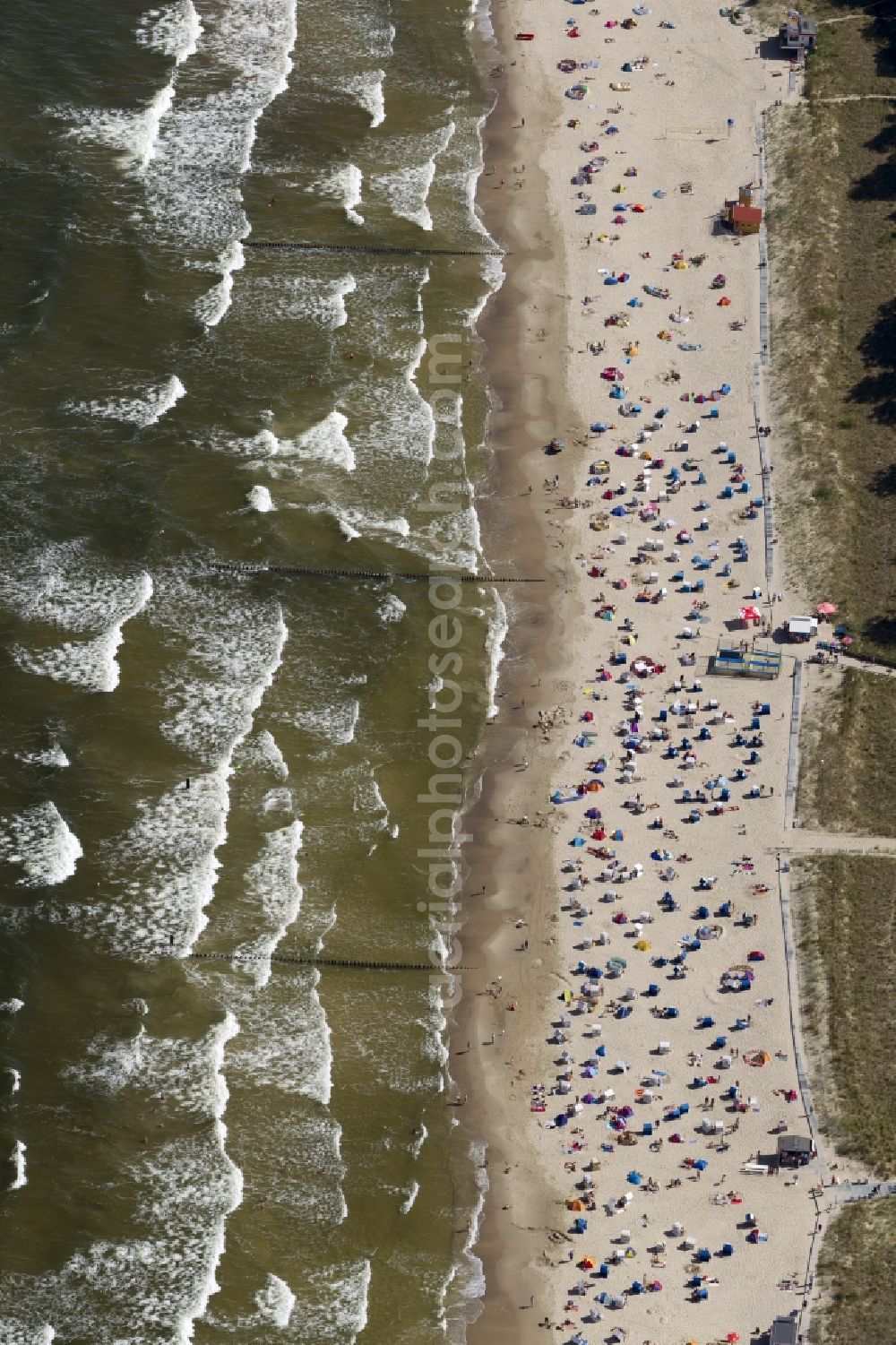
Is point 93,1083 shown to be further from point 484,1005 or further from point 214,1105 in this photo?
point 484,1005

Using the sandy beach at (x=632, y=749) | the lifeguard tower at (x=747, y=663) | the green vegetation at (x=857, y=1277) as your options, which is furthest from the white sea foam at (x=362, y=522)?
the green vegetation at (x=857, y=1277)

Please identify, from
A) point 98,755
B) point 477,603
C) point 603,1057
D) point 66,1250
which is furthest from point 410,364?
point 66,1250

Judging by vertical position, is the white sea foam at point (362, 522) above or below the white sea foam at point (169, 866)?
above

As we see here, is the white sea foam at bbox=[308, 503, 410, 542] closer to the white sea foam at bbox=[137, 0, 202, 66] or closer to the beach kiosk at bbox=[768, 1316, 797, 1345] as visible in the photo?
the white sea foam at bbox=[137, 0, 202, 66]

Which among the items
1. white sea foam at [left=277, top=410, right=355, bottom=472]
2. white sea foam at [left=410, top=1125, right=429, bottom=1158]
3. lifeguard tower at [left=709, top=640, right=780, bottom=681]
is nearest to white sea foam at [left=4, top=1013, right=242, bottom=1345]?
white sea foam at [left=410, top=1125, right=429, bottom=1158]

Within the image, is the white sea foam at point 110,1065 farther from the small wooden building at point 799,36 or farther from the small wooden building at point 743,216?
the small wooden building at point 799,36
